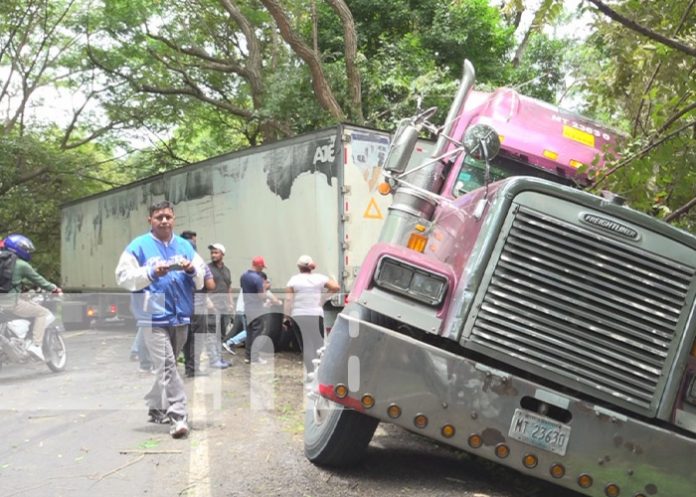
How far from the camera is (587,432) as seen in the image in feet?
12.9

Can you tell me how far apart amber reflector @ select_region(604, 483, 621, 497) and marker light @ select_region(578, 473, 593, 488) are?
0.31 ft

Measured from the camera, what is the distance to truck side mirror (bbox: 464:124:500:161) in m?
4.50

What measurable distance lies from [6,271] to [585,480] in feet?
26.3

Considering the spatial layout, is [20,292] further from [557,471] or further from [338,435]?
[557,471]

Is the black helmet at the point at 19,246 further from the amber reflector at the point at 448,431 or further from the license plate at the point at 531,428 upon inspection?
the license plate at the point at 531,428

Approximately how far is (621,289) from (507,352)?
729mm

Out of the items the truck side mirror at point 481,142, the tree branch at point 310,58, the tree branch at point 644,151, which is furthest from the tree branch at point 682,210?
the tree branch at point 310,58

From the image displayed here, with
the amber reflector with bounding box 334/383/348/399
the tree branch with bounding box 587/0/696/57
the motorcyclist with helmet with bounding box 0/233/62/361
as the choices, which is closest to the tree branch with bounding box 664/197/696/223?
the tree branch with bounding box 587/0/696/57

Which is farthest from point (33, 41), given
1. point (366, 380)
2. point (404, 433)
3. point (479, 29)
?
point (366, 380)

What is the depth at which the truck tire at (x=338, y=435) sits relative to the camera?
4645 millimetres

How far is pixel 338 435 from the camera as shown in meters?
4.68

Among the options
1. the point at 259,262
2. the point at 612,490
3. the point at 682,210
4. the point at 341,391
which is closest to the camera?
the point at 612,490

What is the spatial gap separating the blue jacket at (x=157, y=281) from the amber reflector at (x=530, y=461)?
3.21 meters

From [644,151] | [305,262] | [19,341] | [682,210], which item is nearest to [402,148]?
[644,151]
